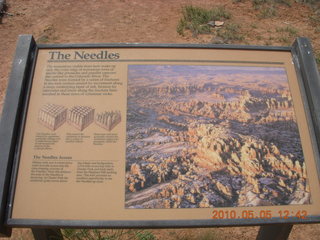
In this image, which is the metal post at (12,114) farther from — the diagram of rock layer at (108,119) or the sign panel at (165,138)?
the diagram of rock layer at (108,119)

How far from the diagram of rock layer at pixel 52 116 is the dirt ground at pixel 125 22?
3.37 meters

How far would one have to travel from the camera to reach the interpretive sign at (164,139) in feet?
5.84

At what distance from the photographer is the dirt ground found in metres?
5.80

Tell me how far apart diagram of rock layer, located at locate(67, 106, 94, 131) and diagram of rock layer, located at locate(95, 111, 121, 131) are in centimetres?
4

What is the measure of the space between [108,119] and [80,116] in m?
0.16

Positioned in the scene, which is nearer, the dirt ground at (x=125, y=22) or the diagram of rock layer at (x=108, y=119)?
the diagram of rock layer at (x=108, y=119)

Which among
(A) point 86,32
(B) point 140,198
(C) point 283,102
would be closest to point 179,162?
(B) point 140,198

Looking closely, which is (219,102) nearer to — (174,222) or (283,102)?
(283,102)
